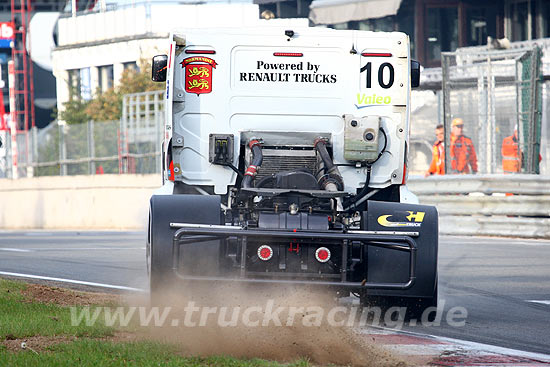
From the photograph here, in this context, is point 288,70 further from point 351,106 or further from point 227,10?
point 227,10

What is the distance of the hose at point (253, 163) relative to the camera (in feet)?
30.1

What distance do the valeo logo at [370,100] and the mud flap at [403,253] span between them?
155 centimetres

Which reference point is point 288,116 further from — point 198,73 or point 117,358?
point 117,358

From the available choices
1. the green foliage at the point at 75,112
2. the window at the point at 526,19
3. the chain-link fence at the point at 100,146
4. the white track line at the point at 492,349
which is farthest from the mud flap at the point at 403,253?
the green foliage at the point at 75,112

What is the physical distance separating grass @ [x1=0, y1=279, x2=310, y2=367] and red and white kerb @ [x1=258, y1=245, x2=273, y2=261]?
128 centimetres

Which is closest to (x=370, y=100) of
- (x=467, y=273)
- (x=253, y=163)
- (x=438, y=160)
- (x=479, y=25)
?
(x=253, y=163)

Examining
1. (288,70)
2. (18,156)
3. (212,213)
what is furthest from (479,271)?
(18,156)

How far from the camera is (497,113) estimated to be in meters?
19.6

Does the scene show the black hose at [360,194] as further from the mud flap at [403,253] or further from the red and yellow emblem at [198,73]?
the red and yellow emblem at [198,73]

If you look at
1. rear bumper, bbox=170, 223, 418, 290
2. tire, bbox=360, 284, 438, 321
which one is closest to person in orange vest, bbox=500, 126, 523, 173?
tire, bbox=360, 284, 438, 321

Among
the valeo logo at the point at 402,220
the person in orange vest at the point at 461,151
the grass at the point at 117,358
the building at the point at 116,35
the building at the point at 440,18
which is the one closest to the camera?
the grass at the point at 117,358

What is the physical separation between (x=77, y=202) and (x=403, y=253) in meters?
19.8

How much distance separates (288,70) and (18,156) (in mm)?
21228

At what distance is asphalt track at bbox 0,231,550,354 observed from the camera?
8.40 meters
